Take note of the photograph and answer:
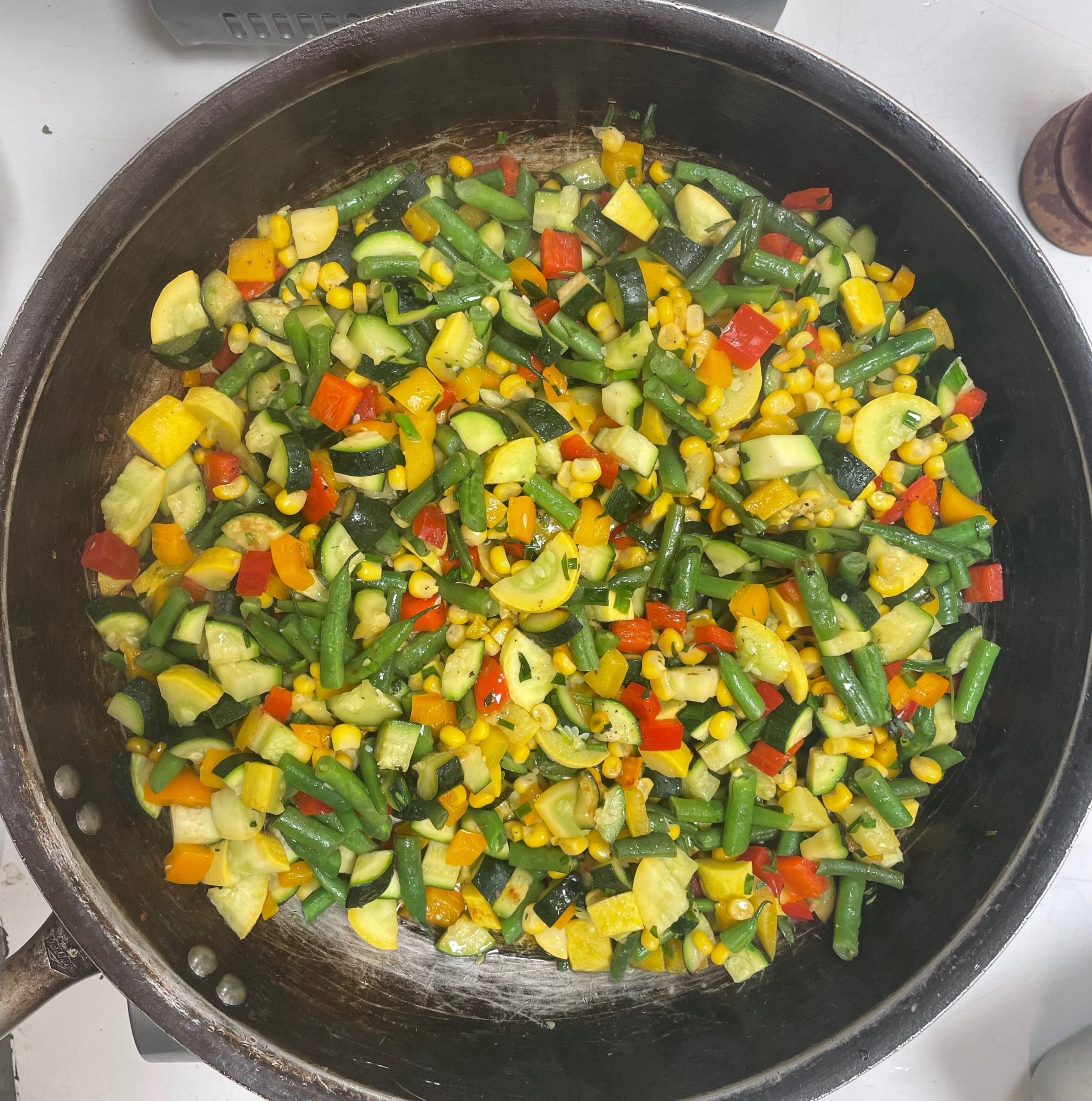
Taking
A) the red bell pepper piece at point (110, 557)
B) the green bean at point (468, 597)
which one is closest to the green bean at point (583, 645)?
the green bean at point (468, 597)

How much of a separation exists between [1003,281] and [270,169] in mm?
2706

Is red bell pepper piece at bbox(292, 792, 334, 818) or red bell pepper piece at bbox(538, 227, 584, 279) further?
red bell pepper piece at bbox(538, 227, 584, 279)

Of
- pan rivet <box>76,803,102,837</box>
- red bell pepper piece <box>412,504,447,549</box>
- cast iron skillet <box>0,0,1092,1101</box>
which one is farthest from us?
red bell pepper piece <box>412,504,447,549</box>

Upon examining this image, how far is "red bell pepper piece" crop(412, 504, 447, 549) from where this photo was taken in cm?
274

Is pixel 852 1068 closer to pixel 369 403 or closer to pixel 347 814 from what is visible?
pixel 347 814

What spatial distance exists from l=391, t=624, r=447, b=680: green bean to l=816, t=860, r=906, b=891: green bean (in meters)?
1.75

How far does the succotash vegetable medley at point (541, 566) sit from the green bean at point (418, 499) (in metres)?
0.01

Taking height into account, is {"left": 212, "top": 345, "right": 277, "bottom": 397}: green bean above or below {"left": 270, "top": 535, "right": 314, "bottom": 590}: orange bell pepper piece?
above

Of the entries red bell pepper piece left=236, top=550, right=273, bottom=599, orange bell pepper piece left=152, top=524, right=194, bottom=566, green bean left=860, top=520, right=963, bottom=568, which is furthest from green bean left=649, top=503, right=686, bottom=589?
orange bell pepper piece left=152, top=524, right=194, bottom=566

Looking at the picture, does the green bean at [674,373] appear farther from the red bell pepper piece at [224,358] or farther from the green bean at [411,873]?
the green bean at [411,873]

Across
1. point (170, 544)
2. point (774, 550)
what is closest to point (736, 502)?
point (774, 550)

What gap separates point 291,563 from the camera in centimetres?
Result: 272

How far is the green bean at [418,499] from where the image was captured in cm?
274

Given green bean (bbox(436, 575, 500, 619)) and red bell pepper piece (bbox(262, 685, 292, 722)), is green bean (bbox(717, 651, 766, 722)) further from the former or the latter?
red bell pepper piece (bbox(262, 685, 292, 722))
